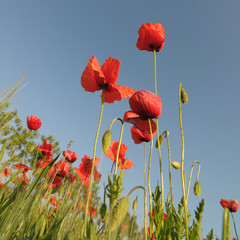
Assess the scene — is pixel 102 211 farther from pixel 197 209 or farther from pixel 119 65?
pixel 119 65

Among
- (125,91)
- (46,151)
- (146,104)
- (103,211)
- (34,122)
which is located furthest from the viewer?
(34,122)

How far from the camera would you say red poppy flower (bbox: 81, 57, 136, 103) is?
50.4 inches

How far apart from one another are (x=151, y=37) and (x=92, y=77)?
545 millimetres

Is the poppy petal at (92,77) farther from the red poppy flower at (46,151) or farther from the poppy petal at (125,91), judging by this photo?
the red poppy flower at (46,151)

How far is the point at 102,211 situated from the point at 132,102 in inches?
25.4

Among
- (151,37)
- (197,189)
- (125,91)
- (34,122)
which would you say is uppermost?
(34,122)

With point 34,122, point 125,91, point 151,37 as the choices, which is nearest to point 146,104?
point 125,91

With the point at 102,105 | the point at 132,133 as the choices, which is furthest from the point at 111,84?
the point at 132,133

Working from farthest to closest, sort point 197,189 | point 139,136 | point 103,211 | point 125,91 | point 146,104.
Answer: point 139,136, point 197,189, point 125,91, point 146,104, point 103,211

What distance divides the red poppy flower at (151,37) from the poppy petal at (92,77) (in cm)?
47

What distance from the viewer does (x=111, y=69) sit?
1.32m

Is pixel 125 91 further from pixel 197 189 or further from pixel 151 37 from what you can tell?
pixel 197 189

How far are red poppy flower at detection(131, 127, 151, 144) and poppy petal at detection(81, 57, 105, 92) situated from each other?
0.44 metres

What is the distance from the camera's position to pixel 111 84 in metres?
1.34
